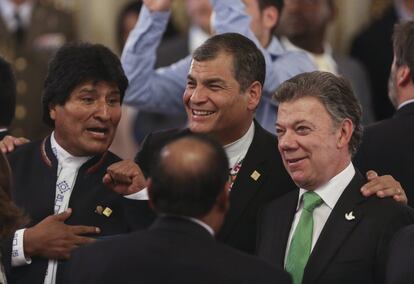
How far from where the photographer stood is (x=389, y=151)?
450cm

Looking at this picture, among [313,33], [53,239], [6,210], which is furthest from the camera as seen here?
[313,33]

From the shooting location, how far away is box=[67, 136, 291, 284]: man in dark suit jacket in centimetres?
335

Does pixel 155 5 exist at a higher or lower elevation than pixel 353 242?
higher

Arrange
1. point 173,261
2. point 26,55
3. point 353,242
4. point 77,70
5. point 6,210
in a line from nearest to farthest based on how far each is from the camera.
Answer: point 173,261, point 6,210, point 353,242, point 77,70, point 26,55

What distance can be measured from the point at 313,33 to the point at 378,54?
5.13 feet

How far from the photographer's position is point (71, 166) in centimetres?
440

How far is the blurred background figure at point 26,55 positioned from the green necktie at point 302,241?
12.5 ft

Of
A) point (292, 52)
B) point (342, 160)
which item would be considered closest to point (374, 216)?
point (342, 160)

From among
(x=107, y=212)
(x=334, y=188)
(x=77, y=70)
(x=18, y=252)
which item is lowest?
(x=18, y=252)

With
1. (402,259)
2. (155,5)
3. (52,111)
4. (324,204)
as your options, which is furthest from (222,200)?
(155,5)

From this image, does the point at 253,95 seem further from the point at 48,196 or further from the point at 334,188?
the point at 48,196

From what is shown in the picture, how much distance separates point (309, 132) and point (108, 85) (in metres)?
0.73

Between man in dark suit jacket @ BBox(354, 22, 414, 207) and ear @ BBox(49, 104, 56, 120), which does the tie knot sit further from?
ear @ BBox(49, 104, 56, 120)

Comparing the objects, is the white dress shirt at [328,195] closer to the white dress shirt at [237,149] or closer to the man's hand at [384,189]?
the man's hand at [384,189]
